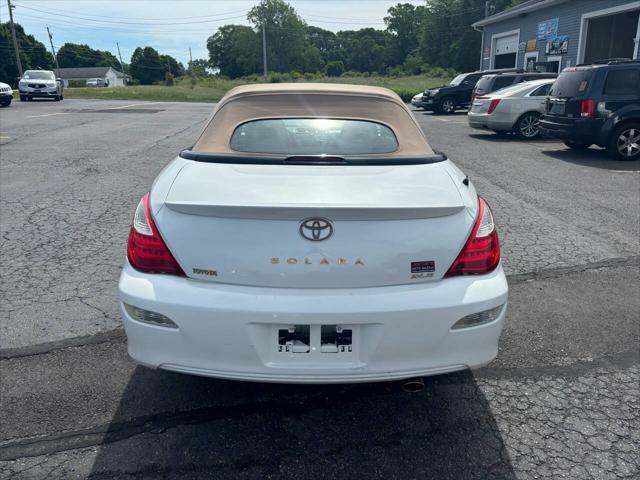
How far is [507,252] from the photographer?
526 centimetres

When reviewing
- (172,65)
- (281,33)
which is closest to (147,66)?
(172,65)

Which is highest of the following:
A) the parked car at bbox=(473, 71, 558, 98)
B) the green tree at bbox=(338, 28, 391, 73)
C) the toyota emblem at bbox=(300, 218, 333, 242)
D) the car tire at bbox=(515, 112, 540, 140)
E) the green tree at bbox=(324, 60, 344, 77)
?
the green tree at bbox=(338, 28, 391, 73)

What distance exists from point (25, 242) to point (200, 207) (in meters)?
3.95

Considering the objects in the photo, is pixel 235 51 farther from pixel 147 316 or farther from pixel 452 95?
pixel 147 316

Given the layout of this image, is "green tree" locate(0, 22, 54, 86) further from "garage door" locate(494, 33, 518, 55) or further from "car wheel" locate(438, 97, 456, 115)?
"car wheel" locate(438, 97, 456, 115)

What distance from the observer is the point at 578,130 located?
35.2ft

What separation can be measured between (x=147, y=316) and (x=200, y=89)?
57.7 meters

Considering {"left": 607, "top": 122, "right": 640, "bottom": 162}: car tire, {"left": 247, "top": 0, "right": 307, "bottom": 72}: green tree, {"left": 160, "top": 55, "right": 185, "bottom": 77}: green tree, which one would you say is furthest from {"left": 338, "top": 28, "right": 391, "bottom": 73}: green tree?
{"left": 607, "top": 122, "right": 640, "bottom": 162}: car tire

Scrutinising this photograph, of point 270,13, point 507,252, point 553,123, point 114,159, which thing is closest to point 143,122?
point 114,159

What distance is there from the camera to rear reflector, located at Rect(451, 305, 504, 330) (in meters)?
2.37

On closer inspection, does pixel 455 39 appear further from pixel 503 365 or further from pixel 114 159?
pixel 503 365

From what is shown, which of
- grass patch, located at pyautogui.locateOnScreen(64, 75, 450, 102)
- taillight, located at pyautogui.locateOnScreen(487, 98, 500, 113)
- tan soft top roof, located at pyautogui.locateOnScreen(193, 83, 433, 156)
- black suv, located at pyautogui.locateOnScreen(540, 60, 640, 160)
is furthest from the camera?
grass patch, located at pyautogui.locateOnScreen(64, 75, 450, 102)

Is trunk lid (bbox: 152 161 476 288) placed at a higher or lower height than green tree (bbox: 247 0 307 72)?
lower

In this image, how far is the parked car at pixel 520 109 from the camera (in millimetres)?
14008
